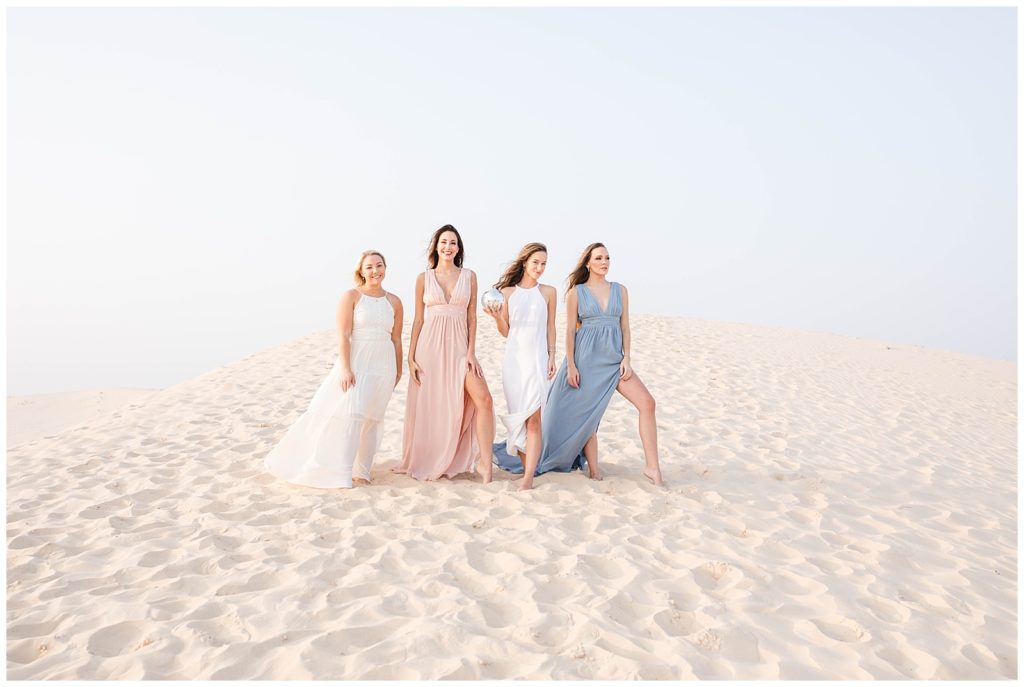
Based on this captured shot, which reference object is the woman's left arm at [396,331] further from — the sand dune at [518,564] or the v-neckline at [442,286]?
the sand dune at [518,564]

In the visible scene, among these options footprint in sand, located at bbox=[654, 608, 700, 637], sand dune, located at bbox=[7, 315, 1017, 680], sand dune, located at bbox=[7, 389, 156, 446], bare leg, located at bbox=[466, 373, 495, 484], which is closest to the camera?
sand dune, located at bbox=[7, 315, 1017, 680]

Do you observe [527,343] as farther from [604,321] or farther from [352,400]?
[352,400]

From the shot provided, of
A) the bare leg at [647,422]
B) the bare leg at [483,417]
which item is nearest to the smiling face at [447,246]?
the bare leg at [483,417]

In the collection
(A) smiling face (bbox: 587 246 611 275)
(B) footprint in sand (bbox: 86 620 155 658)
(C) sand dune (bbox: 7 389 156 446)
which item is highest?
(A) smiling face (bbox: 587 246 611 275)

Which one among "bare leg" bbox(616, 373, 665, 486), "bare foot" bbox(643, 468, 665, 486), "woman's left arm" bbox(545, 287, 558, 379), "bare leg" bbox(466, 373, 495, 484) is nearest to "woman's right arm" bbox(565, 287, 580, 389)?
"woman's left arm" bbox(545, 287, 558, 379)

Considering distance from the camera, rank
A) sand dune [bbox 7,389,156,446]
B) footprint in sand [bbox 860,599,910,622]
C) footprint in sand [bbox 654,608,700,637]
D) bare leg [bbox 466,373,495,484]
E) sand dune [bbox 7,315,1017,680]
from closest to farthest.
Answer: sand dune [bbox 7,315,1017,680]
footprint in sand [bbox 654,608,700,637]
footprint in sand [bbox 860,599,910,622]
bare leg [bbox 466,373,495,484]
sand dune [bbox 7,389,156,446]

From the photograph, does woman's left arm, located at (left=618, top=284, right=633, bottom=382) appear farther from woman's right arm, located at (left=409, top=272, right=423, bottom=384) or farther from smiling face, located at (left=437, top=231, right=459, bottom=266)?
woman's right arm, located at (left=409, top=272, right=423, bottom=384)

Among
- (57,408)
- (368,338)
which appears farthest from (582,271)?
(57,408)

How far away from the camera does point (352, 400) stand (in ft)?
20.1

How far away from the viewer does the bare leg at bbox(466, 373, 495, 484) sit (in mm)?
6250

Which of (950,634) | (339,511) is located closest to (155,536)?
(339,511)

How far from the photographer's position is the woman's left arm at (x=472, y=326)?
627 cm

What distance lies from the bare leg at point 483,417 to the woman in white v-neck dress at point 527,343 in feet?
0.57

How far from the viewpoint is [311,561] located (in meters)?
4.49
